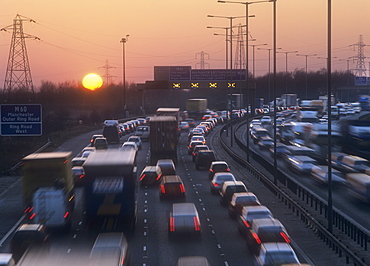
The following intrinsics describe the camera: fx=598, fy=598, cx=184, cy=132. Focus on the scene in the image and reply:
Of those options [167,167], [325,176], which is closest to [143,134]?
[167,167]

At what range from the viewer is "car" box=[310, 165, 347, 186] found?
3125cm

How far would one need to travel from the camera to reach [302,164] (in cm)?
3566

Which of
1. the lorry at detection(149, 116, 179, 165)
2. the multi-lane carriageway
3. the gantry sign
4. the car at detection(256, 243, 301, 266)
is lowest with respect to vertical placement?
the multi-lane carriageway

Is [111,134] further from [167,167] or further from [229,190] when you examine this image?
[229,190]

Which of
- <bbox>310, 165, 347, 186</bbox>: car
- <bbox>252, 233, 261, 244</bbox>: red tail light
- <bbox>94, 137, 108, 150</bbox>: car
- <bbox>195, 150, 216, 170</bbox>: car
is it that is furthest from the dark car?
<bbox>252, 233, 261, 244</bbox>: red tail light

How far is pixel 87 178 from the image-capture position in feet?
63.4

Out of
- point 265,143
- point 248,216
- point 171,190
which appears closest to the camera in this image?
point 248,216

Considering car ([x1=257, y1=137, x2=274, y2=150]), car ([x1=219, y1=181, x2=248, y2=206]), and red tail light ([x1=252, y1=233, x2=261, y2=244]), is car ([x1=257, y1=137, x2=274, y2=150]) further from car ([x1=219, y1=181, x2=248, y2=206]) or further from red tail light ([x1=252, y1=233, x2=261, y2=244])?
red tail light ([x1=252, y1=233, x2=261, y2=244])

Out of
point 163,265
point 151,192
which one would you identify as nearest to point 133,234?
point 163,265

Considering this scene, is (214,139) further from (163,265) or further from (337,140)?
(163,265)

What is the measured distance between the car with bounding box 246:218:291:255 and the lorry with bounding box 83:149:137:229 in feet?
13.7

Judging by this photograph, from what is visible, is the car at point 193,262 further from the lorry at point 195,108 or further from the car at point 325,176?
the lorry at point 195,108

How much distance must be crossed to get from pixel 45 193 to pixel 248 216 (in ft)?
22.9

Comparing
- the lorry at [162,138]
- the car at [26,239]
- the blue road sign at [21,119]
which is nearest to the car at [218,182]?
the lorry at [162,138]
